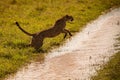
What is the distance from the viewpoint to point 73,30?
19.9m

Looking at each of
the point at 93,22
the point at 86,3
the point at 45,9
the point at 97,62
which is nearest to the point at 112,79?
the point at 97,62

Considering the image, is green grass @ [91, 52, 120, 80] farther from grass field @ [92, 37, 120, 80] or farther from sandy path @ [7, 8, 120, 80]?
sandy path @ [7, 8, 120, 80]

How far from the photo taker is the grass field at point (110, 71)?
36.4ft

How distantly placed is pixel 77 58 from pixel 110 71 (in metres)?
2.77

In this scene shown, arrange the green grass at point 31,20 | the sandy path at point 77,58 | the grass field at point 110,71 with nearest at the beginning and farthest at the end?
the grass field at point 110,71 < the sandy path at point 77,58 < the green grass at point 31,20

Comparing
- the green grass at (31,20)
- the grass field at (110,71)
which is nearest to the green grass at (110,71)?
the grass field at (110,71)

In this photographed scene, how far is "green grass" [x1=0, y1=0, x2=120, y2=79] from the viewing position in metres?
14.4

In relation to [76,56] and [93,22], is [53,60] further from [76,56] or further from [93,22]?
[93,22]

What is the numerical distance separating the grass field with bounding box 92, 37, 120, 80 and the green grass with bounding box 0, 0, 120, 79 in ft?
9.95

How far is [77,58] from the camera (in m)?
14.2

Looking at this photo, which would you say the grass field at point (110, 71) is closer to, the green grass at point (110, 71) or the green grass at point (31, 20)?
the green grass at point (110, 71)

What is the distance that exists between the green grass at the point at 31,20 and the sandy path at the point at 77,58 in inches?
21.9

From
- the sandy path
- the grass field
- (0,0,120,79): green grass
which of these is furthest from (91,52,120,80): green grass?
(0,0,120,79): green grass

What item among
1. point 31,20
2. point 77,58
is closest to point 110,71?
point 77,58
